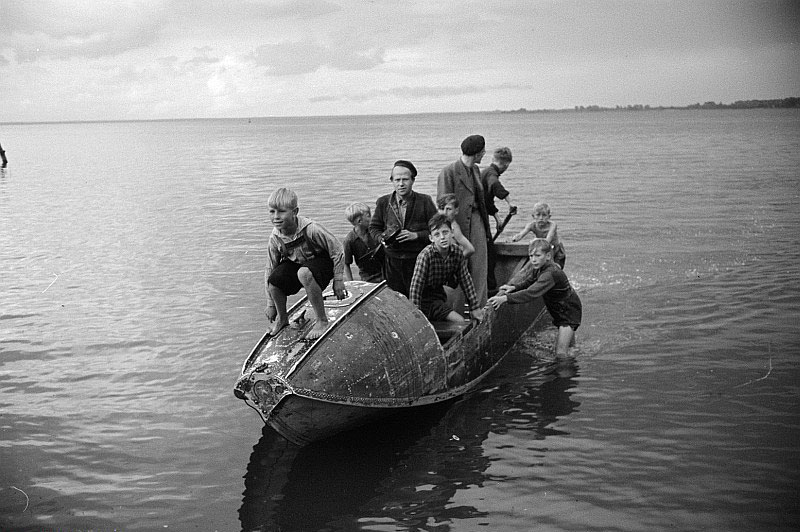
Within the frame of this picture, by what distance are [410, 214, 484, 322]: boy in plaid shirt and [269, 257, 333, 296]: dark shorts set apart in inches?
45.9

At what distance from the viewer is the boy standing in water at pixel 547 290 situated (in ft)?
29.5

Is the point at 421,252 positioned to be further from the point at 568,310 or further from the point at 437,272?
the point at 568,310

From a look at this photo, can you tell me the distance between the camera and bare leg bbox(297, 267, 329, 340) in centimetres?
695

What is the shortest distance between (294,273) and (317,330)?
0.61 meters

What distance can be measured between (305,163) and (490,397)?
4378 centimetres

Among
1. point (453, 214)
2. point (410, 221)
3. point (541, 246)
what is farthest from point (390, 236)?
point (541, 246)

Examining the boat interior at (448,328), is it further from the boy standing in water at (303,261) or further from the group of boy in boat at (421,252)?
the boy standing in water at (303,261)

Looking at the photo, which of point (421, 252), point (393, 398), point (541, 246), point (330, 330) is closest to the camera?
point (330, 330)

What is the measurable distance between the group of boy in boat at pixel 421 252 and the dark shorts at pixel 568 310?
1cm

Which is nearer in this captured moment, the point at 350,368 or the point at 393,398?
the point at 350,368

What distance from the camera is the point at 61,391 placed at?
949cm

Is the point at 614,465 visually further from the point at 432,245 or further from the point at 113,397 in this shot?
the point at 113,397

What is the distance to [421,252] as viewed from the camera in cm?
812

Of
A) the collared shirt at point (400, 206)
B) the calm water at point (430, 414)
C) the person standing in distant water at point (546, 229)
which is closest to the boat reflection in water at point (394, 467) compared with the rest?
the calm water at point (430, 414)
